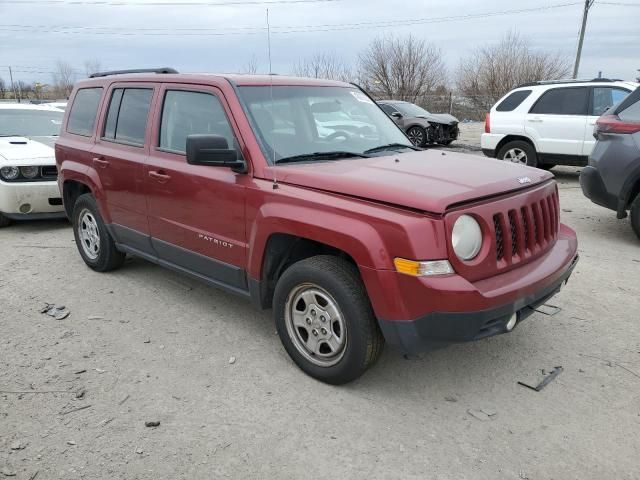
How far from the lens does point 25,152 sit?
7.18 metres

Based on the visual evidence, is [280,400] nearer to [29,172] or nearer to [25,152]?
[29,172]

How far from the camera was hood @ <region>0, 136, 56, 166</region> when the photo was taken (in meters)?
6.94

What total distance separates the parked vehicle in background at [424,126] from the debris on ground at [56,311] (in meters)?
13.4

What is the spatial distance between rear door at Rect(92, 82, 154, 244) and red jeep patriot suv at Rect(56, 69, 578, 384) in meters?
0.02

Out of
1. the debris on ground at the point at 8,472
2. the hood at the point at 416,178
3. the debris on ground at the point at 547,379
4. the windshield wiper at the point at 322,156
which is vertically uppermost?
the windshield wiper at the point at 322,156

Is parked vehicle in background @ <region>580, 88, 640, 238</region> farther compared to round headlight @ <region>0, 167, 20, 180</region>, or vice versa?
round headlight @ <region>0, 167, 20, 180</region>

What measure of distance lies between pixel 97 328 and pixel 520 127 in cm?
861

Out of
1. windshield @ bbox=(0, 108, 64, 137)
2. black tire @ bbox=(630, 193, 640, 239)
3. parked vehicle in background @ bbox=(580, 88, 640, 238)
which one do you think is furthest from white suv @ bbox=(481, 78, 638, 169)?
windshield @ bbox=(0, 108, 64, 137)

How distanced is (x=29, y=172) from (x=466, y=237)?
623cm

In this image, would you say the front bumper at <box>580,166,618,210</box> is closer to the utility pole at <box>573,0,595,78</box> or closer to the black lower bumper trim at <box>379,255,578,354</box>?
the black lower bumper trim at <box>379,255,578,354</box>

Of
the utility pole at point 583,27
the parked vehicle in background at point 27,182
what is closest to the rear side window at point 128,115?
the parked vehicle in background at point 27,182

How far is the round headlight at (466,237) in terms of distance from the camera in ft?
9.23

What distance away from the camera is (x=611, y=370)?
11.5 ft

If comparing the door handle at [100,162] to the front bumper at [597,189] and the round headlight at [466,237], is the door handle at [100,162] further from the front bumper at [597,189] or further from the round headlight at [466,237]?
the front bumper at [597,189]
